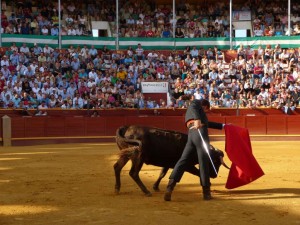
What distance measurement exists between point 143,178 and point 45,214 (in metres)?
3.44

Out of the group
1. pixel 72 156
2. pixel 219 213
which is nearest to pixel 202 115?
pixel 219 213

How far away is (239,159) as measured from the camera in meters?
8.33

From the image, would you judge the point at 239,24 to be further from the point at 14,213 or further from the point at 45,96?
the point at 14,213

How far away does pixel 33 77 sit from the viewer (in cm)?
2128

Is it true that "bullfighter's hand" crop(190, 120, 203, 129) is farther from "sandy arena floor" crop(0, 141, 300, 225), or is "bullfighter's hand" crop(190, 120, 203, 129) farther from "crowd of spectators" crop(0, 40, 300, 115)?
"crowd of spectators" crop(0, 40, 300, 115)

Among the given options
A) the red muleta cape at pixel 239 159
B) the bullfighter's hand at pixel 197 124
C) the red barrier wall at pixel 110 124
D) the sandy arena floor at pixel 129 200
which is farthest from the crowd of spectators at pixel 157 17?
the bullfighter's hand at pixel 197 124

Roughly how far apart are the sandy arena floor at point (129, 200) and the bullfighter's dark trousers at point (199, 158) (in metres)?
0.30

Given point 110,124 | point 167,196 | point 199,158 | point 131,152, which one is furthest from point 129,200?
point 110,124

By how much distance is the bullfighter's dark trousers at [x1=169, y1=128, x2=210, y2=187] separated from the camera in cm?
744

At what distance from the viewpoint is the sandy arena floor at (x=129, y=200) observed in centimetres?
629

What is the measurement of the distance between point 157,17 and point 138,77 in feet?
17.6

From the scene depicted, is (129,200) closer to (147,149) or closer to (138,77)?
(147,149)

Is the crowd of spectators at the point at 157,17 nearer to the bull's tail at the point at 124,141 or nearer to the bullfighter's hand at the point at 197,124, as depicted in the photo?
the bull's tail at the point at 124,141

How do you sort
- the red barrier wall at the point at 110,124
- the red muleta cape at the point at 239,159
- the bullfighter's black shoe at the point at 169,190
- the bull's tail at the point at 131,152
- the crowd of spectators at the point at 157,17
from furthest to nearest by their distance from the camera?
the crowd of spectators at the point at 157,17, the red barrier wall at the point at 110,124, the red muleta cape at the point at 239,159, the bull's tail at the point at 131,152, the bullfighter's black shoe at the point at 169,190
